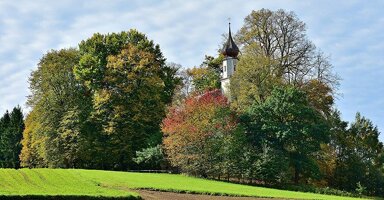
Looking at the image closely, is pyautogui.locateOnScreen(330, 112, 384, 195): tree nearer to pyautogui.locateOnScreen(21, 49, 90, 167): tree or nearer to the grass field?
the grass field

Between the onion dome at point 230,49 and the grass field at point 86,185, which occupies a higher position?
the onion dome at point 230,49

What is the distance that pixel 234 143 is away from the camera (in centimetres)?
5272

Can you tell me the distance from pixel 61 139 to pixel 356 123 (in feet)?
123

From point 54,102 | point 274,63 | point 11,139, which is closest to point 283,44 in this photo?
point 274,63

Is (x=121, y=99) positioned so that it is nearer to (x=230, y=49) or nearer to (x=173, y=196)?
(x=230, y=49)

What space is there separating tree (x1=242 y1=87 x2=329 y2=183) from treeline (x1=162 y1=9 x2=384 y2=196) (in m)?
0.11

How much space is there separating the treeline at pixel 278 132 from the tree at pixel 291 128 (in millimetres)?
111

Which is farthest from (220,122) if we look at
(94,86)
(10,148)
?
(10,148)

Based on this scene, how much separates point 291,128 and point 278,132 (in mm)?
1550

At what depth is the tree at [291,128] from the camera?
53.3 meters

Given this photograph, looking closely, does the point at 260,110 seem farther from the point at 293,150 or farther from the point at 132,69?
the point at 132,69

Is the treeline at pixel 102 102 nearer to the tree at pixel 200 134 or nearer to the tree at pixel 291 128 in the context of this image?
the tree at pixel 200 134

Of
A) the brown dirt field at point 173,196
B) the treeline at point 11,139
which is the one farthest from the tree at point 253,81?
the treeline at point 11,139

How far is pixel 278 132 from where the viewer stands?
52.9m
